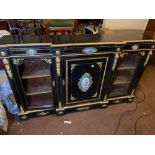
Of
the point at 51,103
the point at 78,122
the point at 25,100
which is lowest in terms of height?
the point at 78,122

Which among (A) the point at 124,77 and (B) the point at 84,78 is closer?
(B) the point at 84,78

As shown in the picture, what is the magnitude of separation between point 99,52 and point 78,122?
911 millimetres

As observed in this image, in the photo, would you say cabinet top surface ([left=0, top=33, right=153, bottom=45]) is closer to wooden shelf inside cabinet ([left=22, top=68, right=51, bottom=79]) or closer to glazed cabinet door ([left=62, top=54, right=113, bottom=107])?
glazed cabinet door ([left=62, top=54, right=113, bottom=107])

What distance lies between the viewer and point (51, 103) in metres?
1.80

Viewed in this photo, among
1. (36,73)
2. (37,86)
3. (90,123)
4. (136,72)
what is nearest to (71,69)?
(36,73)

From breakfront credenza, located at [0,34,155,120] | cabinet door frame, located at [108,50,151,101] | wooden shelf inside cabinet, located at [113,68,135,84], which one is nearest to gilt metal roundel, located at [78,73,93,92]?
breakfront credenza, located at [0,34,155,120]

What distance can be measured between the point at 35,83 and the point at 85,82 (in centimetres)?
62

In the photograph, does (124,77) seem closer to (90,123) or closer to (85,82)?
(85,82)

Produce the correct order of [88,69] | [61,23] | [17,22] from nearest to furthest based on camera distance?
[88,69], [17,22], [61,23]

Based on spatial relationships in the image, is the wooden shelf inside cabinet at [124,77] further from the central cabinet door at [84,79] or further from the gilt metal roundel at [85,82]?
the gilt metal roundel at [85,82]

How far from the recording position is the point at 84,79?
1.66 metres

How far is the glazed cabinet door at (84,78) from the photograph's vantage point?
150 centimetres
